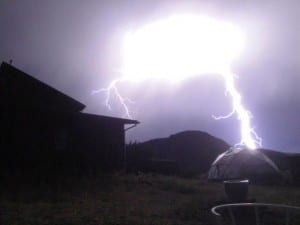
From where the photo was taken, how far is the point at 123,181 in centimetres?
1806

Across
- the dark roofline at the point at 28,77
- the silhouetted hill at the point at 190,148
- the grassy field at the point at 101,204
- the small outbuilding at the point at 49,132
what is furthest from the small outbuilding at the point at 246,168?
the silhouetted hill at the point at 190,148

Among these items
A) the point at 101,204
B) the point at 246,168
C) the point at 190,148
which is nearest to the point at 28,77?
the point at 246,168

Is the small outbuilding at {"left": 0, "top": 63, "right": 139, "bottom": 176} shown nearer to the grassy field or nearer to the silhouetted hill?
the grassy field

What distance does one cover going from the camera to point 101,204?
1160cm

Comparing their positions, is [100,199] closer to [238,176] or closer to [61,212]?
[61,212]

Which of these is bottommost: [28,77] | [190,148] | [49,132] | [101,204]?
[101,204]

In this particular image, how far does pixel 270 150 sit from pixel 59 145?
18229 millimetres

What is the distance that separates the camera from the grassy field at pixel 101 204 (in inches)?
368

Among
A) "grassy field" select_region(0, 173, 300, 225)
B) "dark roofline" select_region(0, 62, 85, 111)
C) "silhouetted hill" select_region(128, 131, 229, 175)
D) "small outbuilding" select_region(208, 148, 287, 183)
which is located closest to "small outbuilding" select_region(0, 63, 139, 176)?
"dark roofline" select_region(0, 62, 85, 111)

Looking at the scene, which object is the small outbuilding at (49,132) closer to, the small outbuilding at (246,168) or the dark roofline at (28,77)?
the dark roofline at (28,77)

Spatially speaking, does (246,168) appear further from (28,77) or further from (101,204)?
(101,204)

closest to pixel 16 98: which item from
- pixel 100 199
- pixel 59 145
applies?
→ pixel 59 145

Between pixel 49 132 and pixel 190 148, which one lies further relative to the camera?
pixel 190 148

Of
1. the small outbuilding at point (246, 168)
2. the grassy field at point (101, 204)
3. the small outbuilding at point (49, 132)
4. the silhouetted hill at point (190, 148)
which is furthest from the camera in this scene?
the silhouetted hill at point (190, 148)
